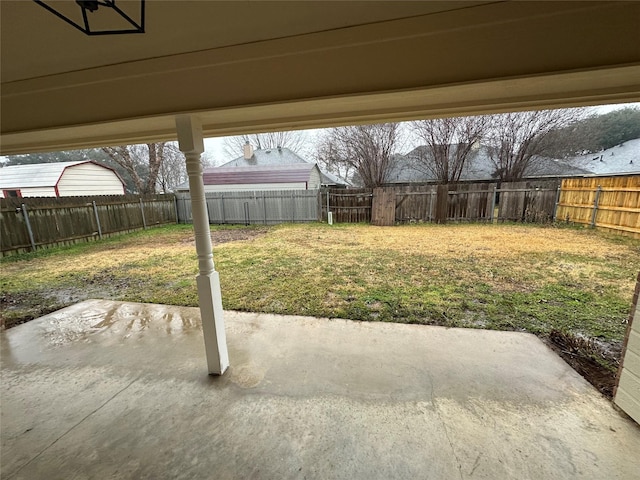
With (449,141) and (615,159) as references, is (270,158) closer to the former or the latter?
(449,141)

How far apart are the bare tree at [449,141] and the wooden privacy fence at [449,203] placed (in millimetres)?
3223

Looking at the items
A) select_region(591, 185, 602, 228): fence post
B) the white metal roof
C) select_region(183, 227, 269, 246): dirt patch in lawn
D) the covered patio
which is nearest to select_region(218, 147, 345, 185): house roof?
the white metal roof

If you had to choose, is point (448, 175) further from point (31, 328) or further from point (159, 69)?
point (31, 328)

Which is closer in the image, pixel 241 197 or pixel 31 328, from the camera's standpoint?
pixel 31 328

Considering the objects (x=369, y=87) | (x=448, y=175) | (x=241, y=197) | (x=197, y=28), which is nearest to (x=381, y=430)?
(x=369, y=87)

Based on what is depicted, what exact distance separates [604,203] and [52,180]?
18.5 m

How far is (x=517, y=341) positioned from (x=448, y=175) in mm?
11821

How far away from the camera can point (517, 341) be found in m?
2.41

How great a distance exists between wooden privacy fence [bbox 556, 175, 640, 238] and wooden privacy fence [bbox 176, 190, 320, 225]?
26.7ft

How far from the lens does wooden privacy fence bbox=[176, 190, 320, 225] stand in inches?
421

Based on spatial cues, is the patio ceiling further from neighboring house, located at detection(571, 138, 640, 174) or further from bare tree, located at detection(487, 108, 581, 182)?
neighboring house, located at detection(571, 138, 640, 174)

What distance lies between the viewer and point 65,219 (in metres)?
7.26

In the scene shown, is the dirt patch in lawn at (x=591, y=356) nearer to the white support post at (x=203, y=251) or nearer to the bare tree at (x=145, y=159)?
the white support post at (x=203, y=251)

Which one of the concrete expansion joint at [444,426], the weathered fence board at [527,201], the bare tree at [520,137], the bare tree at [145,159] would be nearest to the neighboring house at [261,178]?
the bare tree at [145,159]
